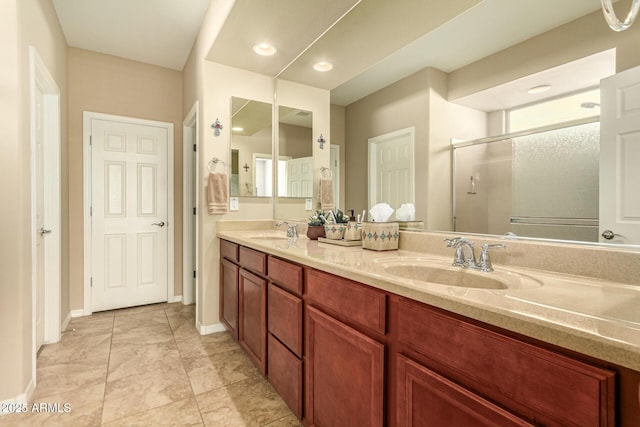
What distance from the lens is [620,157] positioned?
90cm

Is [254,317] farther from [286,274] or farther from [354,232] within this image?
[354,232]

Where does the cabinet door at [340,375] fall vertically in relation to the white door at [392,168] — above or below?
below

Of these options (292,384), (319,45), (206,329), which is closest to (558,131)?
(292,384)

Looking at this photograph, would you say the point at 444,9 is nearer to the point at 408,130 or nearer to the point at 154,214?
the point at 408,130

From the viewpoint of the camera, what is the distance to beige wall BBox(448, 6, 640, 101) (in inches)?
35.1

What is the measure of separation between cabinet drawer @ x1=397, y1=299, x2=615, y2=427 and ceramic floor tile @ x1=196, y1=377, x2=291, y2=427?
3.71 ft

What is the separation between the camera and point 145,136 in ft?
11.2

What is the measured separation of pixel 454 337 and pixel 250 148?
2.49 meters

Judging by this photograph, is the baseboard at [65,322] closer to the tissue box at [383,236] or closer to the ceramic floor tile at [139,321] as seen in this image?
the ceramic floor tile at [139,321]

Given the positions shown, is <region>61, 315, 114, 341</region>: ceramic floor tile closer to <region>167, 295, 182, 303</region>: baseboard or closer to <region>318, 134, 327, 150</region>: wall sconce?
<region>167, 295, 182, 303</region>: baseboard

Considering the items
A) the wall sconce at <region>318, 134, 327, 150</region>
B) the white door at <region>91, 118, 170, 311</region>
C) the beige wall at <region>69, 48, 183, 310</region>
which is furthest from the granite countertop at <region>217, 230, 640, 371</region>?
the beige wall at <region>69, 48, 183, 310</region>

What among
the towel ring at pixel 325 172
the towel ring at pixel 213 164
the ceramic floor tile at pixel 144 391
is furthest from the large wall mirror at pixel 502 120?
the ceramic floor tile at pixel 144 391

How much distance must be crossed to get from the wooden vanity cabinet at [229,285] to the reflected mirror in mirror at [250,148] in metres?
0.57

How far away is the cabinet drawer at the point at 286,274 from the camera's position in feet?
4.81
